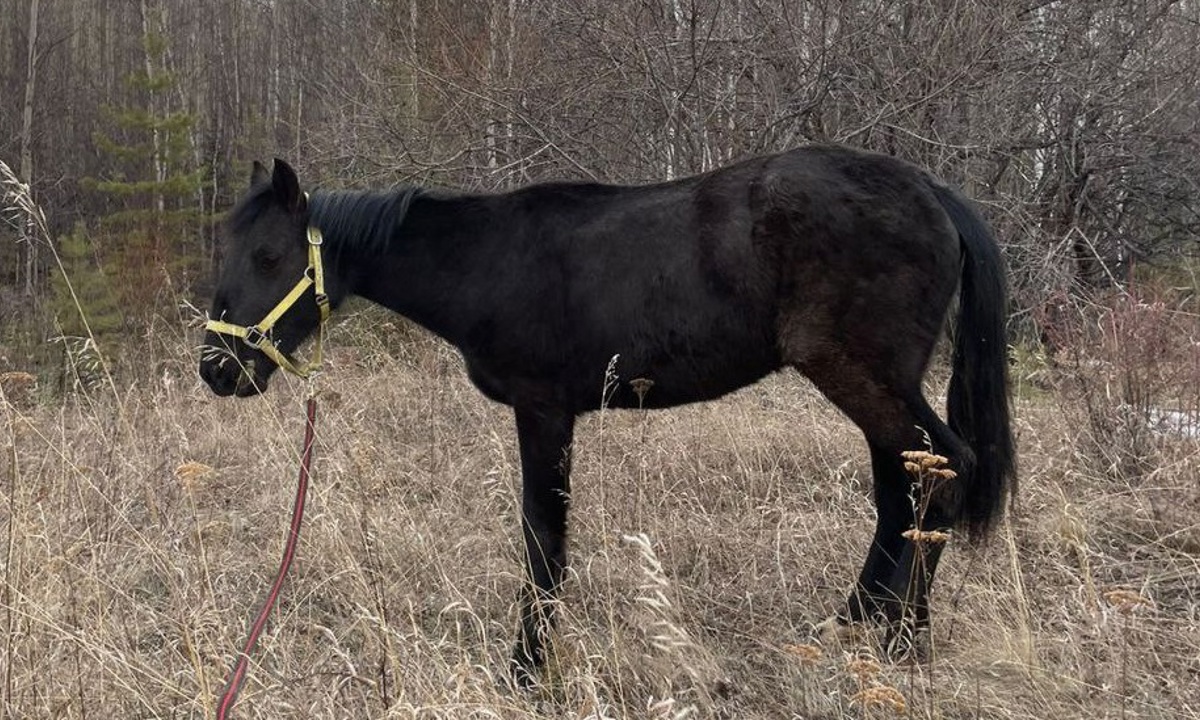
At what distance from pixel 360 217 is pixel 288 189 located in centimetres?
29

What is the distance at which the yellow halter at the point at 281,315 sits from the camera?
338cm

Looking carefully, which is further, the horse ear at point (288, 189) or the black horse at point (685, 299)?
the horse ear at point (288, 189)

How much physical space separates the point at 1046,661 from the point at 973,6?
672cm

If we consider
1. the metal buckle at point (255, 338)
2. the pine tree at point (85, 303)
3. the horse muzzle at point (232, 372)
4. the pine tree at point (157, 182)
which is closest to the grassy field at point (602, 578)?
the horse muzzle at point (232, 372)

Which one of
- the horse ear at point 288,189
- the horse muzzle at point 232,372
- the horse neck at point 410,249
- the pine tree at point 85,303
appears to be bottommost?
the pine tree at point 85,303

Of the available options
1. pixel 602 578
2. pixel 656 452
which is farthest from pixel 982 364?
pixel 656 452

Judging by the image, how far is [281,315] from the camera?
3438mm

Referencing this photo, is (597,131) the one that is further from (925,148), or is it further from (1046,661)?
(1046,661)

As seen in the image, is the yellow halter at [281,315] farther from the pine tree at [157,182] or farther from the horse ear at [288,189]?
the pine tree at [157,182]

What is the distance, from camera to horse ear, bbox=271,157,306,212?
3402 millimetres

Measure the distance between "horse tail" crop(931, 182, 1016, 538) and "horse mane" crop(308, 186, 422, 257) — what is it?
204 centimetres

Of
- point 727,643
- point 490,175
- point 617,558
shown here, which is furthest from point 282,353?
point 490,175

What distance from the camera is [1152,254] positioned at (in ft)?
34.8

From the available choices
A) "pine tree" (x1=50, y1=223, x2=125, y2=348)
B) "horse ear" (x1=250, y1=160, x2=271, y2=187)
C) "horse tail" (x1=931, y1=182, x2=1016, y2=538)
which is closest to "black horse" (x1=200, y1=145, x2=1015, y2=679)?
"horse tail" (x1=931, y1=182, x2=1016, y2=538)
